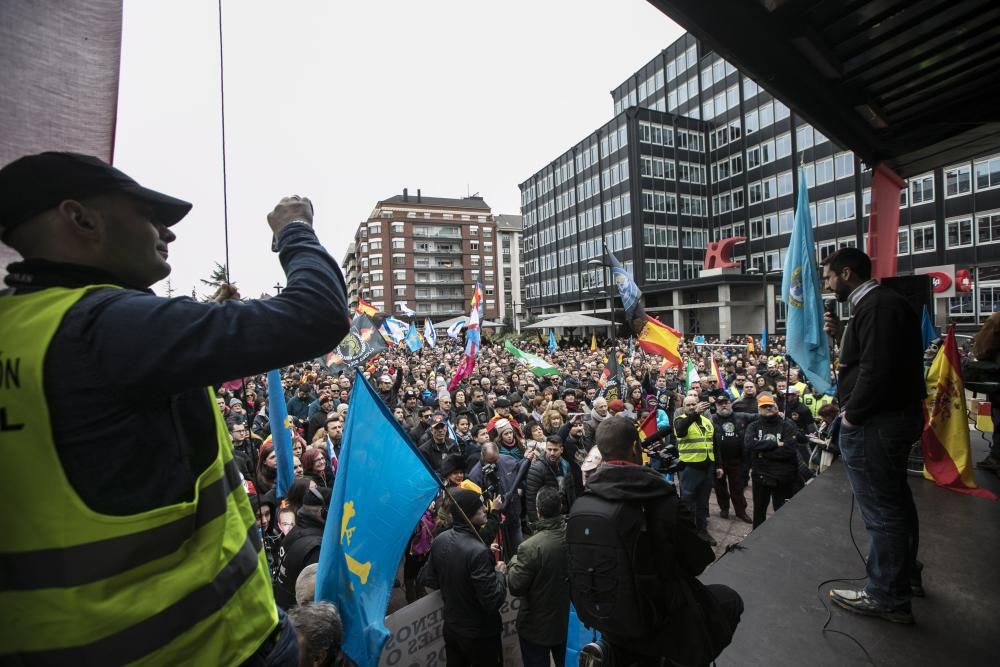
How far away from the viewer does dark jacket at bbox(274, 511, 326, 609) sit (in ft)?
11.9

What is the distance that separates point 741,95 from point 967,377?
52.9 metres

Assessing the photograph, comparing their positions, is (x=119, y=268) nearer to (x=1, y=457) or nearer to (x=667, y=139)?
(x=1, y=457)

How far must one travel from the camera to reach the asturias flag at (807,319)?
5.04 m

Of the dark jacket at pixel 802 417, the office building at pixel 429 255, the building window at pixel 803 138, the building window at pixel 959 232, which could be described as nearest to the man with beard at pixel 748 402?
the dark jacket at pixel 802 417

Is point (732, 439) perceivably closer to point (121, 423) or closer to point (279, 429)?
point (279, 429)

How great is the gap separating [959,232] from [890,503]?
148 feet

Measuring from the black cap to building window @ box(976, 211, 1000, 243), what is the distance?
4708cm

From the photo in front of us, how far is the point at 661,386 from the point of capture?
13391 mm

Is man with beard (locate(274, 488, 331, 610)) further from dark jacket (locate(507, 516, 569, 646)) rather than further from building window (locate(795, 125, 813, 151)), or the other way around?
building window (locate(795, 125, 813, 151))

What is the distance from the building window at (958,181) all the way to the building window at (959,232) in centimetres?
191

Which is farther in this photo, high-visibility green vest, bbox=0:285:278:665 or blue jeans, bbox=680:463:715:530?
blue jeans, bbox=680:463:715:530

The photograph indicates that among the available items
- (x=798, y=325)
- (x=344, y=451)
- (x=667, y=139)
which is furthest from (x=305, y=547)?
(x=667, y=139)

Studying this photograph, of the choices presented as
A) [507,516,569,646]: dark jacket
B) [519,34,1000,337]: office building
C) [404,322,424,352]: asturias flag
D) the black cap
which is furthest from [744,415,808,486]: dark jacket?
[519,34,1000,337]: office building

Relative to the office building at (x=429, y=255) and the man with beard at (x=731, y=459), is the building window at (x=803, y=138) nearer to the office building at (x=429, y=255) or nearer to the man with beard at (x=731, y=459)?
the man with beard at (x=731, y=459)
